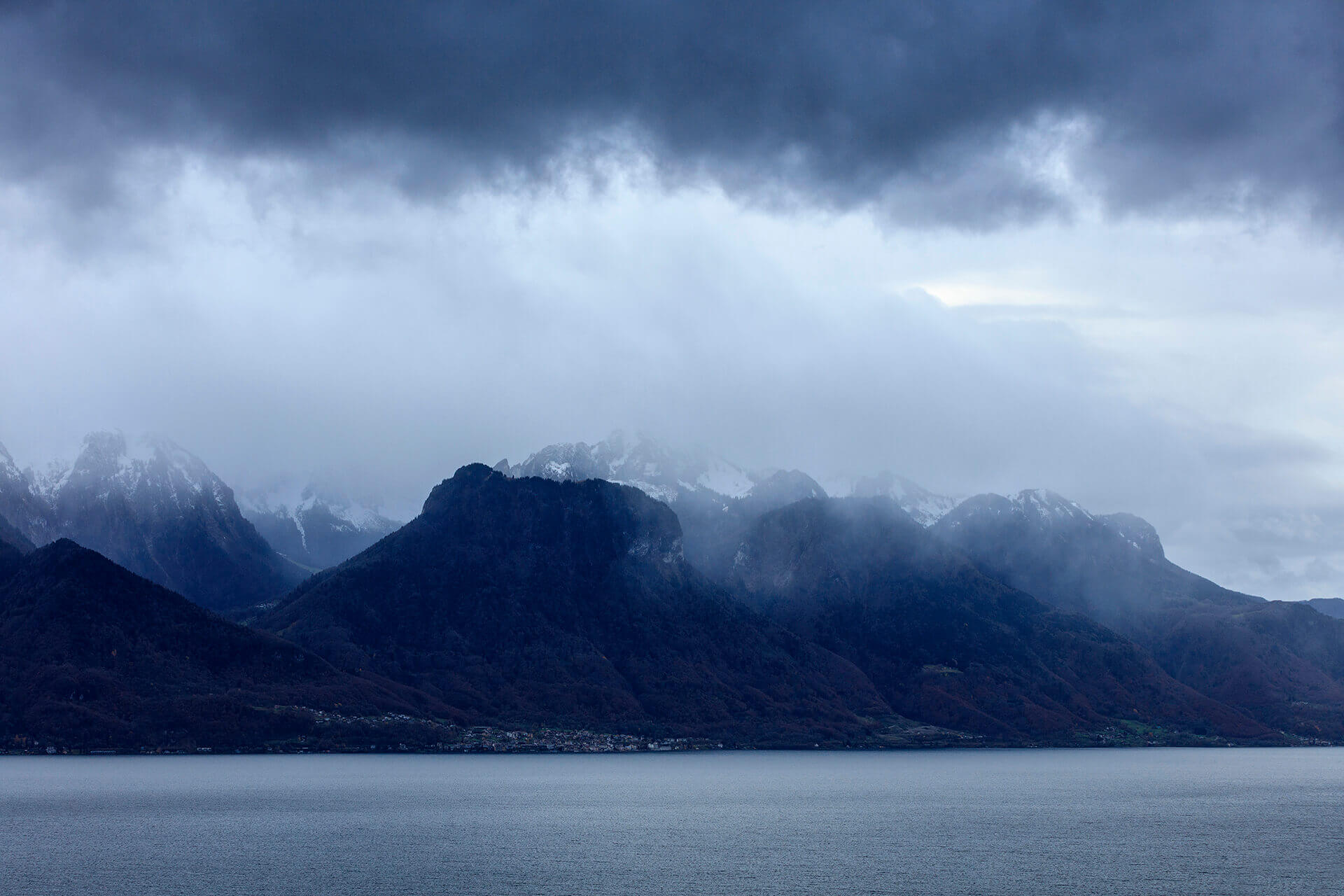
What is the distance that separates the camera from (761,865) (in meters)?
175

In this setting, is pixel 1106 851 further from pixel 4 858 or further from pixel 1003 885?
pixel 4 858

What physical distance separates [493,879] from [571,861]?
60.3 ft

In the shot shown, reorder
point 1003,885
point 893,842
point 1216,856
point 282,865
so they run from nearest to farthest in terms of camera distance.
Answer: point 1003,885 < point 282,865 < point 1216,856 < point 893,842

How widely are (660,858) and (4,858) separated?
269 feet

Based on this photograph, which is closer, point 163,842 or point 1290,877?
point 1290,877

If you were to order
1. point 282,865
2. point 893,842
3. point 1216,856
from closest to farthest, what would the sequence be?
point 282,865, point 1216,856, point 893,842

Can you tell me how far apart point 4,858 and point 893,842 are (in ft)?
387

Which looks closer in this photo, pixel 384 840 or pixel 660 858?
pixel 660 858

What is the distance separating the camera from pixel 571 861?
178 metres

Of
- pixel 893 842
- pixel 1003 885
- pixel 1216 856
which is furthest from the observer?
pixel 893 842

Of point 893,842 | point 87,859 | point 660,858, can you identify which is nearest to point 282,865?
point 87,859

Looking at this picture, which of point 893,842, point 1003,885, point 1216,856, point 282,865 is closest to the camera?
point 1003,885

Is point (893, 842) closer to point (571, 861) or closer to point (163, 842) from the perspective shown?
point (571, 861)

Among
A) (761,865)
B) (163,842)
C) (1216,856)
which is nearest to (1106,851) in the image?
(1216,856)
